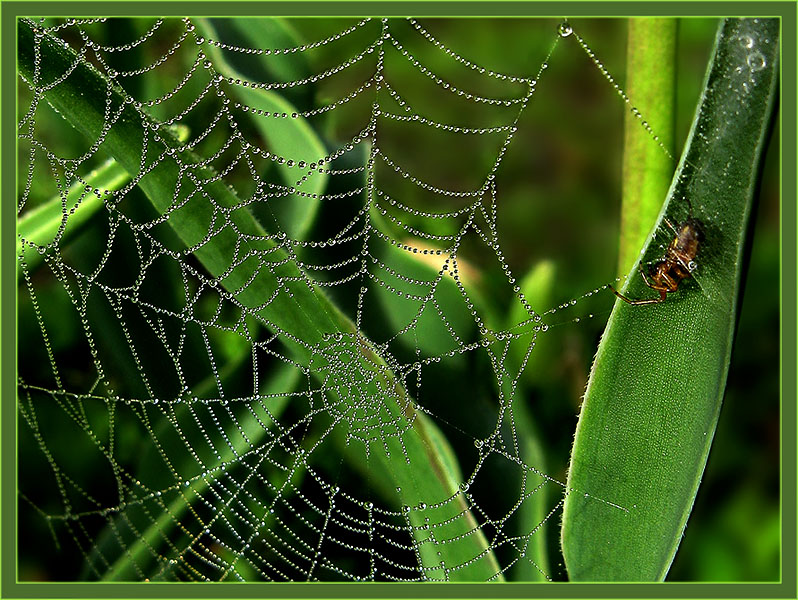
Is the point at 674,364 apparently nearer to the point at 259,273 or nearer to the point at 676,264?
the point at 676,264

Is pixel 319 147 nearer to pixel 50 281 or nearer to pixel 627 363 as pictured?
pixel 627 363

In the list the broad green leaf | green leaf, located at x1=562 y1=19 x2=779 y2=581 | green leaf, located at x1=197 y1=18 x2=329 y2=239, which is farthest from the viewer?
green leaf, located at x1=197 y1=18 x2=329 y2=239

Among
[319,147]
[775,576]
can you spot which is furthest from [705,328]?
[775,576]

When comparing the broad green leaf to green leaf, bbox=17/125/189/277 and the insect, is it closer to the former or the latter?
green leaf, bbox=17/125/189/277

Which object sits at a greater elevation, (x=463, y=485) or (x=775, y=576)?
(x=463, y=485)

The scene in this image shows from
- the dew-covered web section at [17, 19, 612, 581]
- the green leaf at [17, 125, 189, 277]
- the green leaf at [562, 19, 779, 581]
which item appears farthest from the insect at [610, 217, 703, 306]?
the green leaf at [17, 125, 189, 277]
